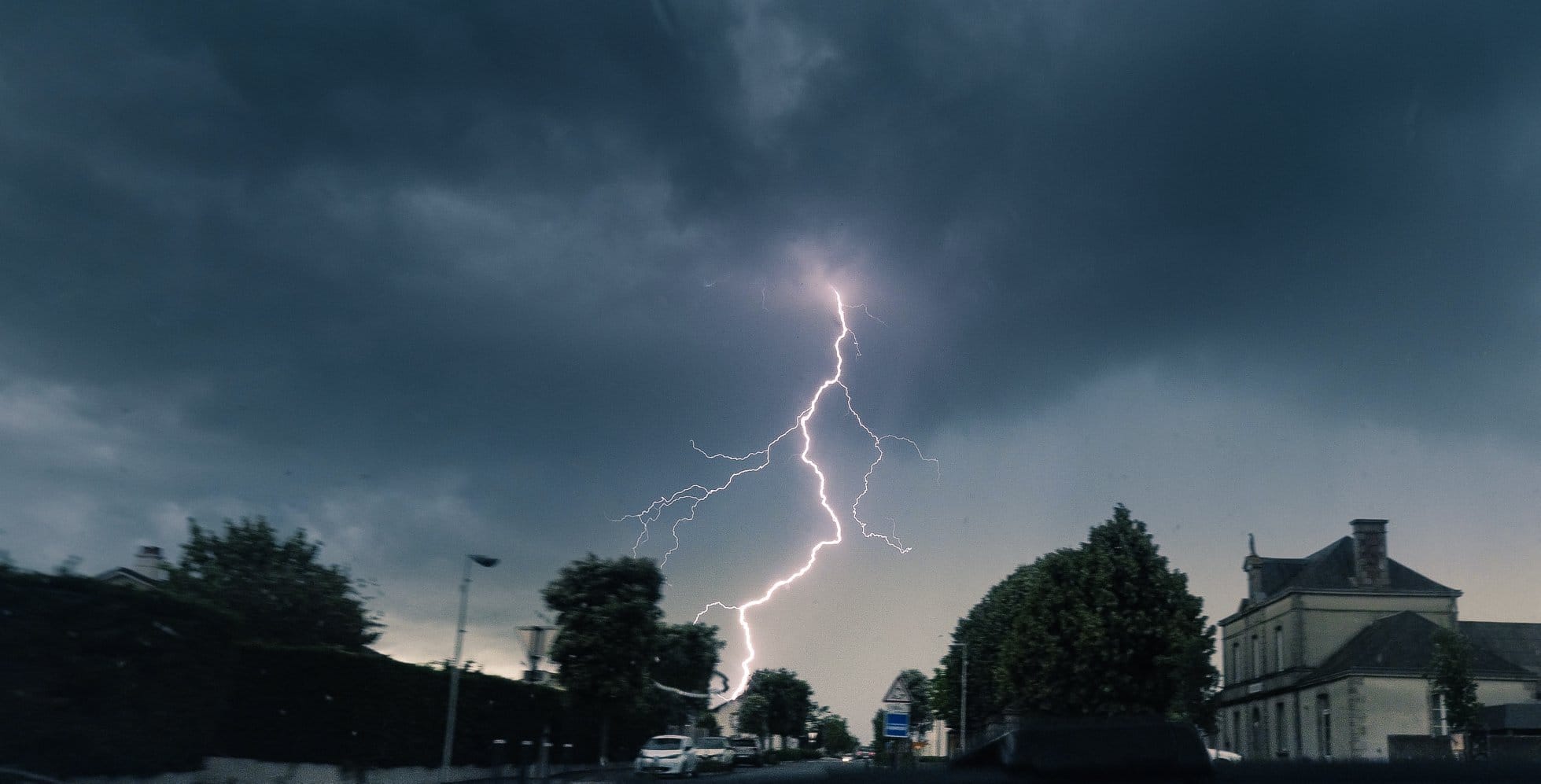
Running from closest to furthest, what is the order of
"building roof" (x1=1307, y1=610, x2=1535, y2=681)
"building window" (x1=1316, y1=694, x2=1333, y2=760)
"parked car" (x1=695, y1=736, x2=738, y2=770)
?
1. "parked car" (x1=695, y1=736, x2=738, y2=770)
2. "building roof" (x1=1307, y1=610, x2=1535, y2=681)
3. "building window" (x1=1316, y1=694, x2=1333, y2=760)

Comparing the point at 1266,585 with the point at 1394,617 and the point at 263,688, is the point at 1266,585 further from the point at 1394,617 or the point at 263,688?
the point at 263,688

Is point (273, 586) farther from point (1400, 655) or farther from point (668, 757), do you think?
point (1400, 655)

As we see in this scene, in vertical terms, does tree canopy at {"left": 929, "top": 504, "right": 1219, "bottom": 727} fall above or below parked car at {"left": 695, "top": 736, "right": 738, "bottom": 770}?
above

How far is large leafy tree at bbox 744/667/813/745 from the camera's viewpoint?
5034 inches

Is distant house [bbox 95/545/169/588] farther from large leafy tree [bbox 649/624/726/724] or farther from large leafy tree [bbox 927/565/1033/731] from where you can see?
large leafy tree [bbox 927/565/1033/731]

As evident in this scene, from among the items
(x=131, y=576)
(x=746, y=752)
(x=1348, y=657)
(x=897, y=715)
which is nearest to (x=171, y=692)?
(x=897, y=715)

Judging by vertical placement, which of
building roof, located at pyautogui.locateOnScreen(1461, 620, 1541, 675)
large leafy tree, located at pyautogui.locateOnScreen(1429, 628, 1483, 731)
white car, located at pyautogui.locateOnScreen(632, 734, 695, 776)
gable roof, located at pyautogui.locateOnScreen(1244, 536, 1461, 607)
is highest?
gable roof, located at pyautogui.locateOnScreen(1244, 536, 1461, 607)

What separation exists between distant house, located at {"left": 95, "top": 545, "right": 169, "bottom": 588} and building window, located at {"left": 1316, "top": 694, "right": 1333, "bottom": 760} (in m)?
64.9

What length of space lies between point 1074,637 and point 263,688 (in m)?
36.1

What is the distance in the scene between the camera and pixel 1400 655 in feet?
212

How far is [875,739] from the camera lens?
139m


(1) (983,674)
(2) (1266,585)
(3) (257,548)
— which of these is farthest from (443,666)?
(2) (1266,585)

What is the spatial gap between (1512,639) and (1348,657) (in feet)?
66.2

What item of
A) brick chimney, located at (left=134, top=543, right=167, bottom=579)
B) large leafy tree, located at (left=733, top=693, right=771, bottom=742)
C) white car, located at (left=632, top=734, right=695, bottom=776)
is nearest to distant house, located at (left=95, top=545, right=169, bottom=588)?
brick chimney, located at (left=134, top=543, right=167, bottom=579)
